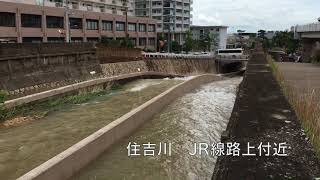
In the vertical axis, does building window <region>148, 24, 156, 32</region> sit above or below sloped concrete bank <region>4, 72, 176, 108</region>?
above

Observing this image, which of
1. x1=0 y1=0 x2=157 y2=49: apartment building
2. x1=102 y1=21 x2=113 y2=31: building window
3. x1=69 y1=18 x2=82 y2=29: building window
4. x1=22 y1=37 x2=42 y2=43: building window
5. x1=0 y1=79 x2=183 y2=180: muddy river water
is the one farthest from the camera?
x1=102 y1=21 x2=113 y2=31: building window

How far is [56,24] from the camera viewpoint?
65.0m

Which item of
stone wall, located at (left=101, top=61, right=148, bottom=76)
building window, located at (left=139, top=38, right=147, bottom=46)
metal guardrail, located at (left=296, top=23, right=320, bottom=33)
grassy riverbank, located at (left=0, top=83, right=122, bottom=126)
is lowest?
grassy riverbank, located at (left=0, top=83, right=122, bottom=126)

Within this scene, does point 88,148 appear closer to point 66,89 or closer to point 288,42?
point 66,89

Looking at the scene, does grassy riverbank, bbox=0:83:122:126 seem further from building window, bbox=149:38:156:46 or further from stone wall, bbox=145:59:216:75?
building window, bbox=149:38:156:46

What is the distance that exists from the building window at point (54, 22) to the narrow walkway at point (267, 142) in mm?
51510

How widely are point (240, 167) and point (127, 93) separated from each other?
79.2ft

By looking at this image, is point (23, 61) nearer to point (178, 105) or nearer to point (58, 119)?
point (58, 119)

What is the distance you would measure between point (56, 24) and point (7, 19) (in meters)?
11.2

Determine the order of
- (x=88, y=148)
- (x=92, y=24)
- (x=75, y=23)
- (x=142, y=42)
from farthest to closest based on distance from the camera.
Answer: (x=142, y=42), (x=92, y=24), (x=75, y=23), (x=88, y=148)

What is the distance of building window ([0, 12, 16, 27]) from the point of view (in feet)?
176

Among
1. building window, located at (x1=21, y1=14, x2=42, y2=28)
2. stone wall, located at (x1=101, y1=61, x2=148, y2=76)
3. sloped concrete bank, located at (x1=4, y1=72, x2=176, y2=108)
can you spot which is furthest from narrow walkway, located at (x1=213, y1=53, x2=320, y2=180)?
building window, located at (x1=21, y1=14, x2=42, y2=28)

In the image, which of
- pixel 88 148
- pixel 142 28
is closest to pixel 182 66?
pixel 142 28

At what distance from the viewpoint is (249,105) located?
15.8 meters
